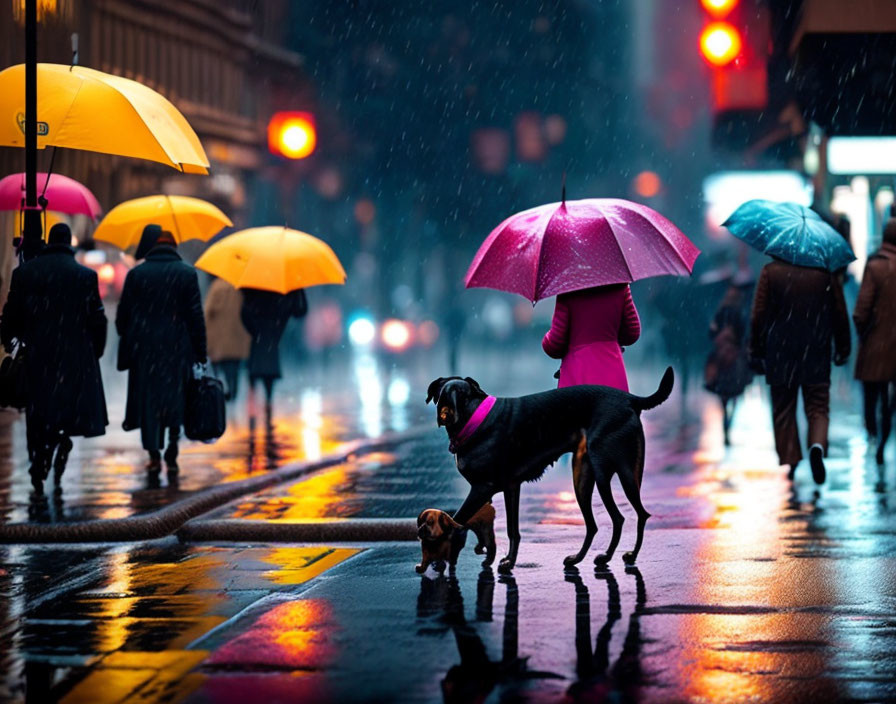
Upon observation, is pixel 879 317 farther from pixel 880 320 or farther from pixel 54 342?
pixel 54 342

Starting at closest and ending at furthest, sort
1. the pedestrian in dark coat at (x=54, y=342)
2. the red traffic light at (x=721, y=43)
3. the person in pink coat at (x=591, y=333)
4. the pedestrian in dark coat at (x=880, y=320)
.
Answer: the person in pink coat at (x=591, y=333), the pedestrian in dark coat at (x=54, y=342), the pedestrian in dark coat at (x=880, y=320), the red traffic light at (x=721, y=43)

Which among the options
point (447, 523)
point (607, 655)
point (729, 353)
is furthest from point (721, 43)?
point (607, 655)

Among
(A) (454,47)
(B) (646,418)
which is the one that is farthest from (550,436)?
(A) (454,47)

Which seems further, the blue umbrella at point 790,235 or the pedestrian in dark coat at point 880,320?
the pedestrian in dark coat at point 880,320

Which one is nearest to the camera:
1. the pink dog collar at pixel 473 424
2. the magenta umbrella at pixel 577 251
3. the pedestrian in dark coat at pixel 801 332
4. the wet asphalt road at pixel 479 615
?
the wet asphalt road at pixel 479 615

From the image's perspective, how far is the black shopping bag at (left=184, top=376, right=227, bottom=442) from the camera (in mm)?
12469

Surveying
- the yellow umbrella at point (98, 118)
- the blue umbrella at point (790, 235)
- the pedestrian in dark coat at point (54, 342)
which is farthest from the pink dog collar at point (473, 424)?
the pedestrian in dark coat at point (54, 342)

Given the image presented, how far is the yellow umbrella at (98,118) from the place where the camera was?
10812mm

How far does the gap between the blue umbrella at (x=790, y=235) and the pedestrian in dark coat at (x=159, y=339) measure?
14.3 ft

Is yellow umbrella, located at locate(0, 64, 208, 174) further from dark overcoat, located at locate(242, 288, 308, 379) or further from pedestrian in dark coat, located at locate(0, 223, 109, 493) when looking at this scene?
dark overcoat, located at locate(242, 288, 308, 379)

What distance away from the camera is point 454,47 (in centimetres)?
4809

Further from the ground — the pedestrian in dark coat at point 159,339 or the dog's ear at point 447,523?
the pedestrian in dark coat at point 159,339

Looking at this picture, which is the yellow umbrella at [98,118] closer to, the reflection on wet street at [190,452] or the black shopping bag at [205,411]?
the black shopping bag at [205,411]

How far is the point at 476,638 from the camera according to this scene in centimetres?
649
